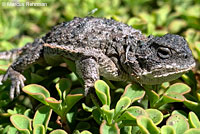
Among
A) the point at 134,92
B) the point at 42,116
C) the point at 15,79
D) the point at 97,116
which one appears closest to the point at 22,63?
the point at 15,79

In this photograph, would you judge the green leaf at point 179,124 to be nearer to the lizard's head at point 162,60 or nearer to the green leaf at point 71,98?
the lizard's head at point 162,60

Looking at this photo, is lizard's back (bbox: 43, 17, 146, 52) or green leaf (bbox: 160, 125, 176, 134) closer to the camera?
green leaf (bbox: 160, 125, 176, 134)

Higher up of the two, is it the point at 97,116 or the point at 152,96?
the point at 152,96

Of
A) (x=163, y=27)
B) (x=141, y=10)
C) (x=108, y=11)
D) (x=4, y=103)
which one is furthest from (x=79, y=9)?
(x=4, y=103)

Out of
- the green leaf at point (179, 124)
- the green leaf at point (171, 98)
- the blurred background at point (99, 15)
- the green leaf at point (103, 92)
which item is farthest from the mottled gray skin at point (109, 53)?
the blurred background at point (99, 15)

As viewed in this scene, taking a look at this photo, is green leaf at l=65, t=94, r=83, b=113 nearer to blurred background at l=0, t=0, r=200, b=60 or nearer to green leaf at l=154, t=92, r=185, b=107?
green leaf at l=154, t=92, r=185, b=107


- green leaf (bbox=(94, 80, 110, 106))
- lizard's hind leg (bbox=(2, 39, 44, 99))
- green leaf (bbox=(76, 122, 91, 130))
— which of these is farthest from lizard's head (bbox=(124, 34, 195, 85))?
lizard's hind leg (bbox=(2, 39, 44, 99))

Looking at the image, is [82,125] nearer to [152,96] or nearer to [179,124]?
[152,96]
